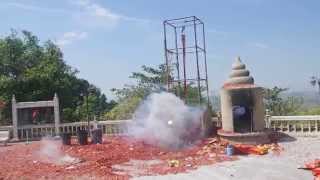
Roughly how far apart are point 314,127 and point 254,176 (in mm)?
9346

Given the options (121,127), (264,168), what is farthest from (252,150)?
(121,127)

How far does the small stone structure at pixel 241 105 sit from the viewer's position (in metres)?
22.5

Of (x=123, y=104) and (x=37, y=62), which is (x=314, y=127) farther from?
(x=37, y=62)

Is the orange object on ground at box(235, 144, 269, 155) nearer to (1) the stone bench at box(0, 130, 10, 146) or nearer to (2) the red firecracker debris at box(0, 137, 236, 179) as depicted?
(2) the red firecracker debris at box(0, 137, 236, 179)

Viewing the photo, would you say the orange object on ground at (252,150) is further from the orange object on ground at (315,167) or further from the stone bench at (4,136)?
the stone bench at (4,136)

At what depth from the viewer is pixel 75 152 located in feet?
67.2

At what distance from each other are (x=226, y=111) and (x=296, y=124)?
3930mm

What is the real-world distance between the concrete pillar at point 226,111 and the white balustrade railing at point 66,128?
19.3 feet

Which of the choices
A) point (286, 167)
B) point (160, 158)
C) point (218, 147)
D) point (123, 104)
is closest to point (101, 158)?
point (160, 158)

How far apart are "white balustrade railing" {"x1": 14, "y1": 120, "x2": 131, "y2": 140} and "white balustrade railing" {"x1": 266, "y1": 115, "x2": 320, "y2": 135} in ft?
24.6

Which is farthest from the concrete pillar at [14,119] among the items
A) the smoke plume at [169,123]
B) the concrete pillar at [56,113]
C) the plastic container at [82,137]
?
the smoke plume at [169,123]

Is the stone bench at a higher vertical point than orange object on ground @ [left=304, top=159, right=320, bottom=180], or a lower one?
higher

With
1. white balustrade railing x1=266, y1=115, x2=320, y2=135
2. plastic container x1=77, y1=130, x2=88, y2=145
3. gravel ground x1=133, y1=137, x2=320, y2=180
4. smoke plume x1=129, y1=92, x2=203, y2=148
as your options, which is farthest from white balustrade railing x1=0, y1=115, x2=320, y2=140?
plastic container x1=77, y1=130, x2=88, y2=145

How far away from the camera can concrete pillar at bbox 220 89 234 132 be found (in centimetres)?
2258
